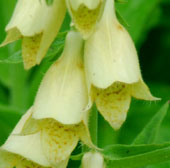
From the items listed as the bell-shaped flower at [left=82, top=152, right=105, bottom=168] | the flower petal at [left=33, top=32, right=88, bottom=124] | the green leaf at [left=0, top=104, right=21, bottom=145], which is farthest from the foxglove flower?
the green leaf at [left=0, top=104, right=21, bottom=145]

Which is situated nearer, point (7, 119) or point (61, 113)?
point (61, 113)

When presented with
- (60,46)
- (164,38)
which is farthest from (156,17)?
(60,46)

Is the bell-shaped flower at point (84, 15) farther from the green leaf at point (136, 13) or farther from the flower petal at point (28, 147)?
the green leaf at point (136, 13)

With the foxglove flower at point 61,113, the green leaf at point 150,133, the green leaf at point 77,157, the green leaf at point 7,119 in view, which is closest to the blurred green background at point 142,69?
the green leaf at point 7,119

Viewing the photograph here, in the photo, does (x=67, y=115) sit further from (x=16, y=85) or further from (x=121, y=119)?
(x=16, y=85)

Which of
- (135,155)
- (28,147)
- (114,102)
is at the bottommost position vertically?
(135,155)

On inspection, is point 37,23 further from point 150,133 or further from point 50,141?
point 150,133

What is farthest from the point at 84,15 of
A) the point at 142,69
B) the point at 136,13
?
the point at 142,69

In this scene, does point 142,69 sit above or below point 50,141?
below
